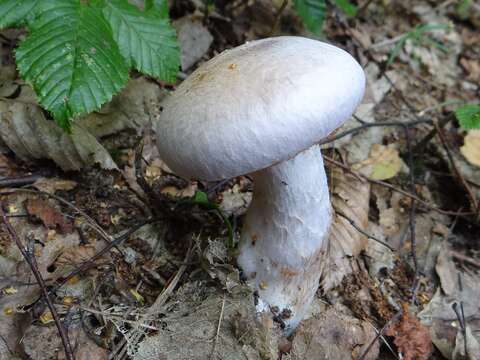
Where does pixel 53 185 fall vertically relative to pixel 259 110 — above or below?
below

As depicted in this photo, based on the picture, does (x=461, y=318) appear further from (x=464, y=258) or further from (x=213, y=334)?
(x=213, y=334)

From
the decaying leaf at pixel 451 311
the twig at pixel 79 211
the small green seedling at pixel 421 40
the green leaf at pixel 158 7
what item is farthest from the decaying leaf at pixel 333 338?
the small green seedling at pixel 421 40

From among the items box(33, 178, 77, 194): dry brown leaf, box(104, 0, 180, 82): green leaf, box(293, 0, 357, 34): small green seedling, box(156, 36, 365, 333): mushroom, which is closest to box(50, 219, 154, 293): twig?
box(33, 178, 77, 194): dry brown leaf

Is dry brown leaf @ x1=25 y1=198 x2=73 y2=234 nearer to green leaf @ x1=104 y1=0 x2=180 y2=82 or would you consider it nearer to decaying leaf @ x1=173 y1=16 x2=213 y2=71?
green leaf @ x1=104 y1=0 x2=180 y2=82

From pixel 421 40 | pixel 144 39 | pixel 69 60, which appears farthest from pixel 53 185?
pixel 421 40

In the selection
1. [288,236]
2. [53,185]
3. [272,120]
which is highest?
[272,120]

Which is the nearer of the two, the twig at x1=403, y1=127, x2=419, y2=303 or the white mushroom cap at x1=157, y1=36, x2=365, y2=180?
the white mushroom cap at x1=157, y1=36, x2=365, y2=180
